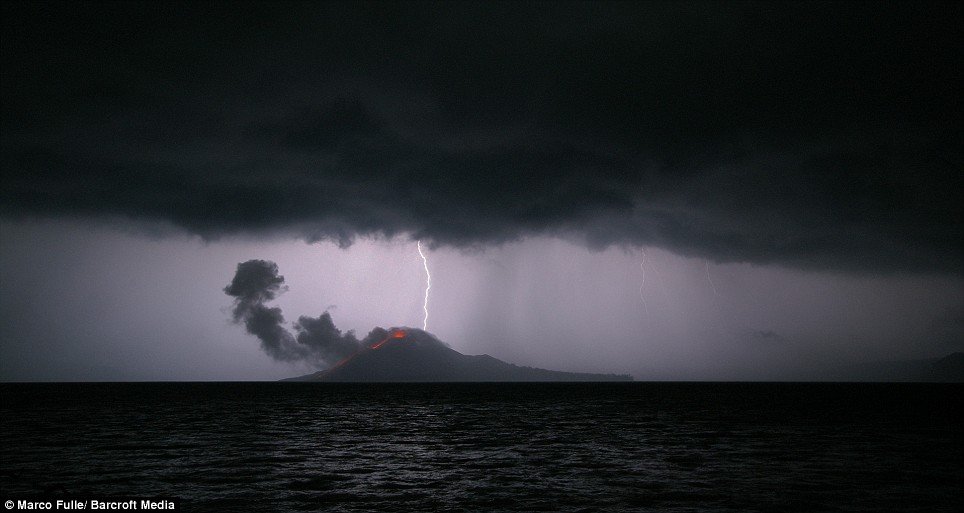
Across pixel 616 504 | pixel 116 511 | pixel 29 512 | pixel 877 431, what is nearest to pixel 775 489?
pixel 616 504

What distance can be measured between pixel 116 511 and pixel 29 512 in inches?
101

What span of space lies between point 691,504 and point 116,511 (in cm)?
2095

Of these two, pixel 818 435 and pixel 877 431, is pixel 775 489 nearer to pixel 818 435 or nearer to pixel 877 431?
pixel 818 435

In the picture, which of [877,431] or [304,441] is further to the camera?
[877,431]

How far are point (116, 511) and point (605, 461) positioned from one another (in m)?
24.4

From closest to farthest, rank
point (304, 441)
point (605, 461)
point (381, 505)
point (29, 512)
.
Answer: point (29, 512) → point (381, 505) → point (605, 461) → point (304, 441)

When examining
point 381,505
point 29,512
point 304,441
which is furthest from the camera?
point 304,441

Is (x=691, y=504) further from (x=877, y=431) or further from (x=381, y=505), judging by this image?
(x=877, y=431)

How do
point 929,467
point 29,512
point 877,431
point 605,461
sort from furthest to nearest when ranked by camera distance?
point 877,431 < point 605,461 < point 929,467 < point 29,512

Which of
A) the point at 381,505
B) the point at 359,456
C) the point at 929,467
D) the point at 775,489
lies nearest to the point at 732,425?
the point at 929,467

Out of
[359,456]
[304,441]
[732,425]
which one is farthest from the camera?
[732,425]

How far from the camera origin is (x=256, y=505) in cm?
2284

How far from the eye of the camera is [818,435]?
49.2 metres

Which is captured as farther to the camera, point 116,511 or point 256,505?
point 256,505
